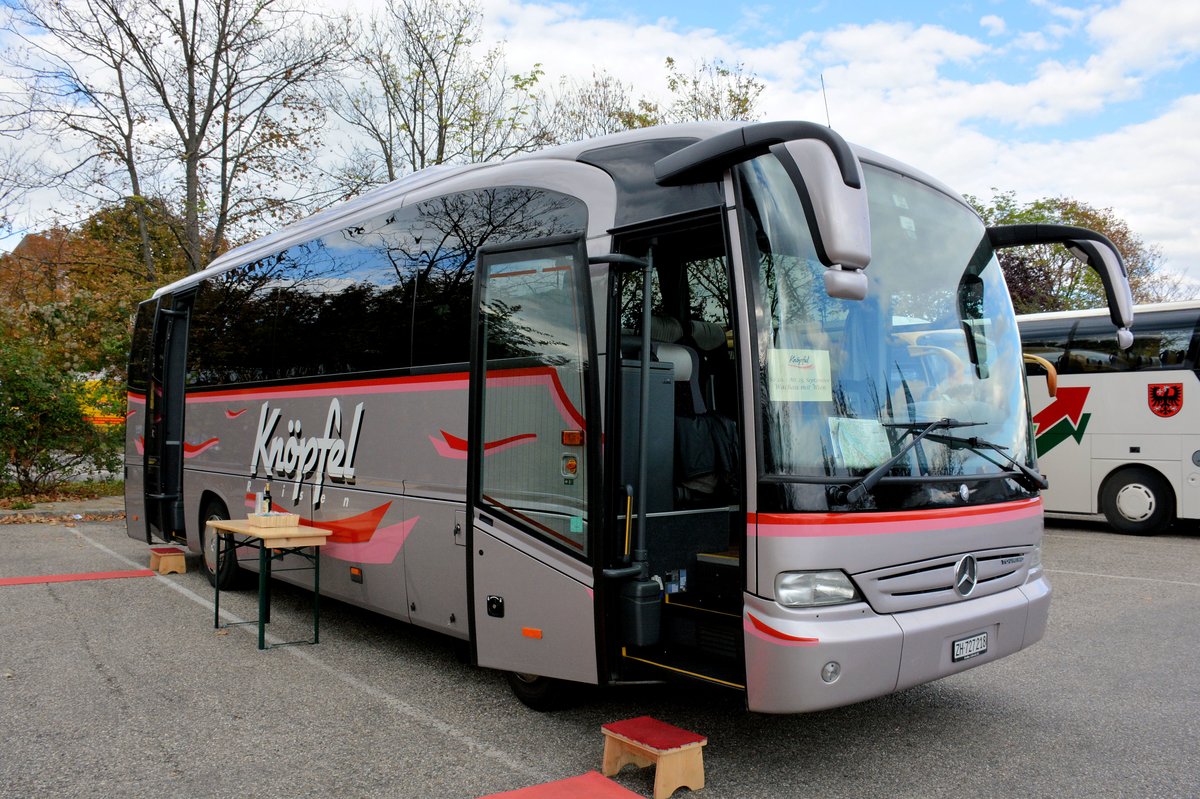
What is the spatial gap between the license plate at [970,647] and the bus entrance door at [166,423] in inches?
334

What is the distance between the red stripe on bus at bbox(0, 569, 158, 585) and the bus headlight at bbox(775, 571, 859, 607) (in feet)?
27.7

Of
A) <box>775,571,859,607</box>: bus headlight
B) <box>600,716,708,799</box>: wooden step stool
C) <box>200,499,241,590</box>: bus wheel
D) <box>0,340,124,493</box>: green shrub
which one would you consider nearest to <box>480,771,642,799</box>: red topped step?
<box>600,716,708,799</box>: wooden step stool

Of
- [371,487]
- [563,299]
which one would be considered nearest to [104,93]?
[371,487]

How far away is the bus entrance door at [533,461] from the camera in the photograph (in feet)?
15.8

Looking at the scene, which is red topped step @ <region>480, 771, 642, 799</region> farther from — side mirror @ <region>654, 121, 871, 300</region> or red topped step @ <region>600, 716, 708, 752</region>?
side mirror @ <region>654, 121, 871, 300</region>

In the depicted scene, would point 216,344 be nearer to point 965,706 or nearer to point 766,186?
point 766,186

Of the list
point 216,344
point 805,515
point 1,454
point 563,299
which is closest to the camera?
point 805,515

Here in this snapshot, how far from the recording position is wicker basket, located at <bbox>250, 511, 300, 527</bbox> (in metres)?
7.04

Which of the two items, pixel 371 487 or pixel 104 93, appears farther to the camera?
pixel 104 93

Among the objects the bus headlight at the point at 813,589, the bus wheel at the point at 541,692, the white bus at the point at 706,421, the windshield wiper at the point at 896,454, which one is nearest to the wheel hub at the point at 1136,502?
the white bus at the point at 706,421

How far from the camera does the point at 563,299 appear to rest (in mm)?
5012

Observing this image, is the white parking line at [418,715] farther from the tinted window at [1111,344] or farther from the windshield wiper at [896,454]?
the tinted window at [1111,344]

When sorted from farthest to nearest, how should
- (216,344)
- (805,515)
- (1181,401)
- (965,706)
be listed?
1. (1181,401)
2. (216,344)
3. (965,706)
4. (805,515)

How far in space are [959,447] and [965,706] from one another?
1.91 metres
